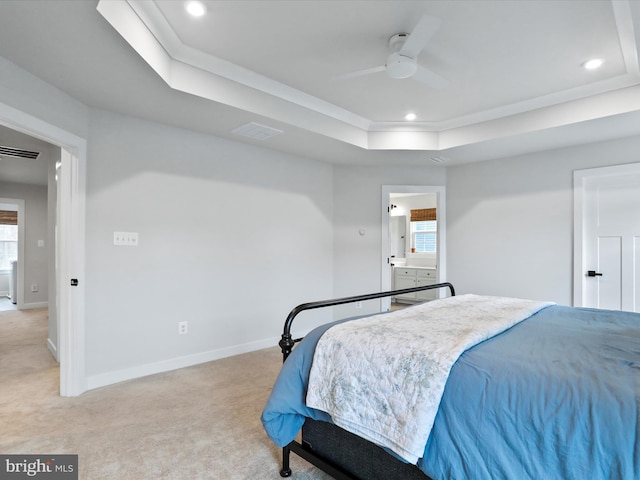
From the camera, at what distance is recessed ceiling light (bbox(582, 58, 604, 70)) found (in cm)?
262

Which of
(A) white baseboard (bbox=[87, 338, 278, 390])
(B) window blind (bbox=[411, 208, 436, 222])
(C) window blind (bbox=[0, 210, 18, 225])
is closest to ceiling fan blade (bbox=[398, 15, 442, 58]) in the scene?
(A) white baseboard (bbox=[87, 338, 278, 390])

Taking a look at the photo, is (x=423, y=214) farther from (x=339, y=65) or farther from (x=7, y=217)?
(x=7, y=217)

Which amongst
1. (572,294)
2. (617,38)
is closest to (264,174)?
(617,38)

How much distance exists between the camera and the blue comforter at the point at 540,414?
1001 millimetres

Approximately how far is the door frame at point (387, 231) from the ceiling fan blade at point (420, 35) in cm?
267

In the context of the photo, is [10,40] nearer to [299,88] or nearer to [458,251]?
[299,88]

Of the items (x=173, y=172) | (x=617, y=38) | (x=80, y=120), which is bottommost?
(x=173, y=172)

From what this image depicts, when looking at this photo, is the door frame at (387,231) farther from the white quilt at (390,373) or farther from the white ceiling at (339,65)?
the white quilt at (390,373)

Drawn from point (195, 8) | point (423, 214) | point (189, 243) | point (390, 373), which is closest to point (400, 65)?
point (195, 8)

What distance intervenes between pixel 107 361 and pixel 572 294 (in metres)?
4.68

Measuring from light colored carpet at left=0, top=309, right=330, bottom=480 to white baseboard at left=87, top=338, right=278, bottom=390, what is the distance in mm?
91

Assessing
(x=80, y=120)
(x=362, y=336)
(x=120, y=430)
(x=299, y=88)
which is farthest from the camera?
(x=299, y=88)

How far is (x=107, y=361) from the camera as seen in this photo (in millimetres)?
3051

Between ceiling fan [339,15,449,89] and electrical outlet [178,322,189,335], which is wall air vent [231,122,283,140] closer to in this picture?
ceiling fan [339,15,449,89]
